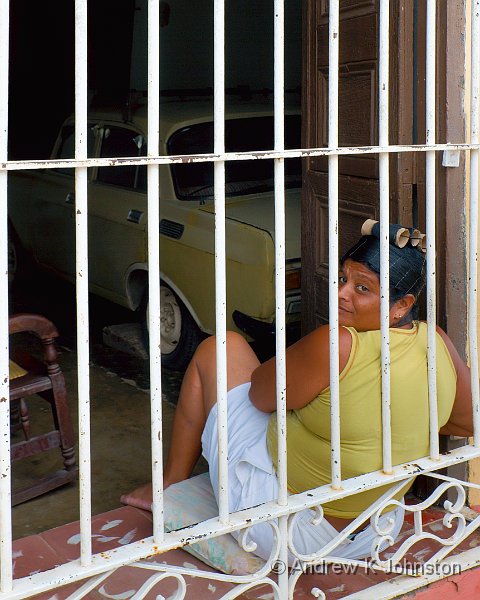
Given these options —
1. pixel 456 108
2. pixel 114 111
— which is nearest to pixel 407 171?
pixel 456 108

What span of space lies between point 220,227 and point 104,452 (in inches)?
90.2

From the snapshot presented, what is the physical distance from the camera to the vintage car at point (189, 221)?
191 inches

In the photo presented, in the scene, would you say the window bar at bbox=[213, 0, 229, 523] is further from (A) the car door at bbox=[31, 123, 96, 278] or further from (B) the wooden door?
(A) the car door at bbox=[31, 123, 96, 278]

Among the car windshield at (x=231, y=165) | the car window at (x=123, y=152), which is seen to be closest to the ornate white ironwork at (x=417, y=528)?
the car windshield at (x=231, y=165)

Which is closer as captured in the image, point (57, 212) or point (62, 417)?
point (62, 417)

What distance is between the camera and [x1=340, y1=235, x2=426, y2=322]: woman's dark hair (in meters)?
2.49

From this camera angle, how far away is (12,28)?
9641 millimetres

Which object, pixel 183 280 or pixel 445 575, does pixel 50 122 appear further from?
pixel 445 575

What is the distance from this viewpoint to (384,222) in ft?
7.68

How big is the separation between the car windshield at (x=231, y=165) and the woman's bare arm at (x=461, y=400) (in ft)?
9.16

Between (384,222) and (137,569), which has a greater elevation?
(384,222)

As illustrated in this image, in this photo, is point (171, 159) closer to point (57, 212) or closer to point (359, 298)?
point (359, 298)

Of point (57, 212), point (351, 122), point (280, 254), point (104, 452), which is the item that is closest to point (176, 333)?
point (104, 452)

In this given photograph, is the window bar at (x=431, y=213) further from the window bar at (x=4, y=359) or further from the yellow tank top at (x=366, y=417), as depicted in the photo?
the window bar at (x=4, y=359)
